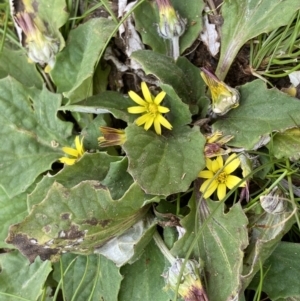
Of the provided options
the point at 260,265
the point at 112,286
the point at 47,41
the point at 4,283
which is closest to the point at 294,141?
the point at 260,265

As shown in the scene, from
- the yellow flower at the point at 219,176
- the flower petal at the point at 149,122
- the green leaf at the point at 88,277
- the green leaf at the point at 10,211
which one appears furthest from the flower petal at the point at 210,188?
the green leaf at the point at 10,211

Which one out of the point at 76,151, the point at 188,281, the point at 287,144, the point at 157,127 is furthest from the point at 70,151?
the point at 287,144

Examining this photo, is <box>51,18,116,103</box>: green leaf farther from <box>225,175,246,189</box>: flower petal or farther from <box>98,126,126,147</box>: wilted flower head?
<box>225,175,246,189</box>: flower petal

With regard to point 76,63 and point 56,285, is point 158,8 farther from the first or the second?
point 56,285

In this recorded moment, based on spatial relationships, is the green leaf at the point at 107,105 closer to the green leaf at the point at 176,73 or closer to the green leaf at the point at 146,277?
the green leaf at the point at 176,73

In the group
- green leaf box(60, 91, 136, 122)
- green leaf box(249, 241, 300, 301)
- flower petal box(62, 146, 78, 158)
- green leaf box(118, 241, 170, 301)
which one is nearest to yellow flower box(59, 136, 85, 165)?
flower petal box(62, 146, 78, 158)

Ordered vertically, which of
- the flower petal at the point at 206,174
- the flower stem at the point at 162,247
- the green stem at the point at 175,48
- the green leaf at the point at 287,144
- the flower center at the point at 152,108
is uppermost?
the green stem at the point at 175,48

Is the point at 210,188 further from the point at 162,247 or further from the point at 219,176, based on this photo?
the point at 162,247
